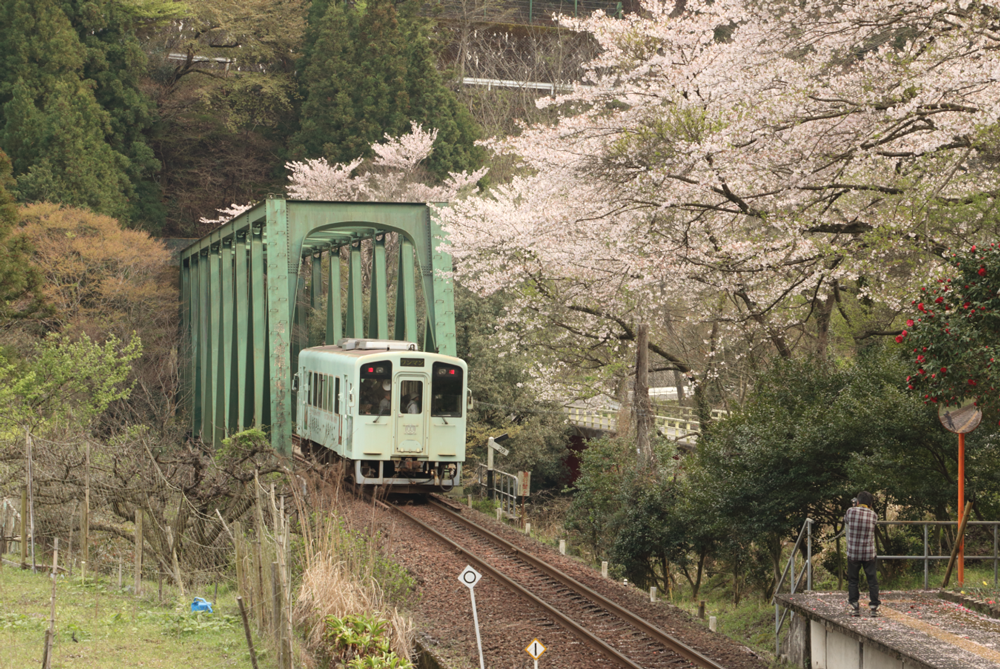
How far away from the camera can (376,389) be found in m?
15.0

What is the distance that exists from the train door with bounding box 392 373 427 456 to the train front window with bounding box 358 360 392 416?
0.15m

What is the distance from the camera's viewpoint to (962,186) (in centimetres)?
1162

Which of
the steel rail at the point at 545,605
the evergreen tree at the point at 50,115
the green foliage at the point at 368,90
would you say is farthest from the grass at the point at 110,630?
the green foliage at the point at 368,90

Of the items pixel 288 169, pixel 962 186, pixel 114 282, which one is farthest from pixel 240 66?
pixel 962 186

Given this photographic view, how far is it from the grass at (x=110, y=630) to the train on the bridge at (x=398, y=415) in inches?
209

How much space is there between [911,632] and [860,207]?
7120mm

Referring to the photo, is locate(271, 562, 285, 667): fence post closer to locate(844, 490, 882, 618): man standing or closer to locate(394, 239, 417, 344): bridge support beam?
locate(844, 490, 882, 618): man standing

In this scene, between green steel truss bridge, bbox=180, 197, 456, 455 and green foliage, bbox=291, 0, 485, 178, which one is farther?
green foliage, bbox=291, 0, 485, 178

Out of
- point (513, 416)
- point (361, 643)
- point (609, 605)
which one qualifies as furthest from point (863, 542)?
point (513, 416)

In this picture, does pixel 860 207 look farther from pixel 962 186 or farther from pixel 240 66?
pixel 240 66

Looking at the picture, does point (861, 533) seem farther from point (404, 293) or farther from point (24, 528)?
point (404, 293)

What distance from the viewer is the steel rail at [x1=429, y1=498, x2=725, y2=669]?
8414 mm

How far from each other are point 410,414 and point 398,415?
190 millimetres

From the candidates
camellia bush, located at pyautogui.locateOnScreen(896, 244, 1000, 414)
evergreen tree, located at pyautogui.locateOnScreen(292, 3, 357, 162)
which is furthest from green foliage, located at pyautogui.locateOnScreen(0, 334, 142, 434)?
evergreen tree, located at pyautogui.locateOnScreen(292, 3, 357, 162)
